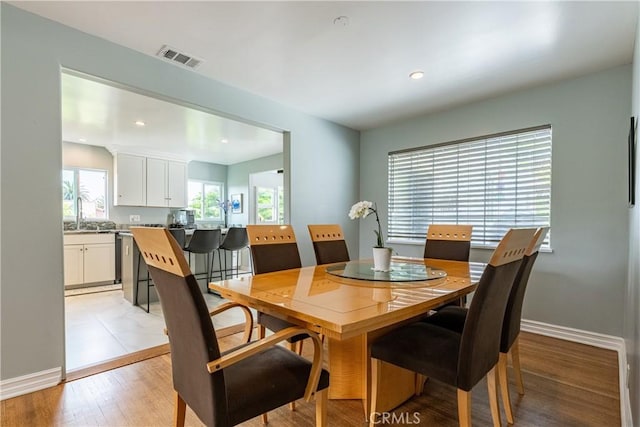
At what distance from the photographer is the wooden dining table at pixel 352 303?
1.14 metres

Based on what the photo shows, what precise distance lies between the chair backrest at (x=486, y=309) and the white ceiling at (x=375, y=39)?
1540 millimetres

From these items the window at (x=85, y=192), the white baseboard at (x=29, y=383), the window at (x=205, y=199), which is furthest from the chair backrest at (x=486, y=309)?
the window at (x=205, y=199)

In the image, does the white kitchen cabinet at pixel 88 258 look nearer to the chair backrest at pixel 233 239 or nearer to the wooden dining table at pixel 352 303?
the chair backrest at pixel 233 239

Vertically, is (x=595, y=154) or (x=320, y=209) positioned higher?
(x=595, y=154)

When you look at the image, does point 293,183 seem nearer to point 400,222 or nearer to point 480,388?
point 400,222

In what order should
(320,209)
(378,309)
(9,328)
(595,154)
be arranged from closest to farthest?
(378,309) < (9,328) < (595,154) < (320,209)

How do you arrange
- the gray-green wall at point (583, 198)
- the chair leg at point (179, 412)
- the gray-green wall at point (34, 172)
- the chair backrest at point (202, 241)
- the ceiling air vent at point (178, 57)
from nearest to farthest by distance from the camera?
1. the chair leg at point (179, 412)
2. the gray-green wall at point (34, 172)
3. the ceiling air vent at point (178, 57)
4. the gray-green wall at point (583, 198)
5. the chair backrest at point (202, 241)

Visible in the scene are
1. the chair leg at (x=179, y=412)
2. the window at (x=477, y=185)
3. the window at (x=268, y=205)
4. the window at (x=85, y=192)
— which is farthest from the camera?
the window at (x=268, y=205)

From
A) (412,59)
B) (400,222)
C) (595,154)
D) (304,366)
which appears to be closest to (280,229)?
(304,366)

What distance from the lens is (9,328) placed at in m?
1.89

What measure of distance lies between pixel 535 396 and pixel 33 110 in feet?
11.9

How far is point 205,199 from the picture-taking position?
714cm

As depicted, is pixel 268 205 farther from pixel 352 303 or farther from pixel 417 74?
pixel 352 303

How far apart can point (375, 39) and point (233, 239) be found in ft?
10.0
